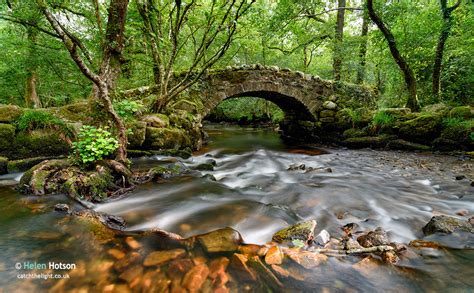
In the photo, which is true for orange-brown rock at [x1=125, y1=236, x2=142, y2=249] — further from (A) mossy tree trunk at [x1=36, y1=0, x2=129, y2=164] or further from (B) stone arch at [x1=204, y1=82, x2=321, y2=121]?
(B) stone arch at [x1=204, y1=82, x2=321, y2=121]

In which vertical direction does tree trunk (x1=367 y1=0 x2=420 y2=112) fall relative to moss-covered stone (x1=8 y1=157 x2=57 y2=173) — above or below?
above

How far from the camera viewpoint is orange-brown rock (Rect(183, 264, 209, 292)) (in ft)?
5.98

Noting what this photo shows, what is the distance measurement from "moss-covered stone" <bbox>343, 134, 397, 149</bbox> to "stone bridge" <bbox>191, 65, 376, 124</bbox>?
1.64 meters

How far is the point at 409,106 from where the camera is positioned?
9008 millimetres

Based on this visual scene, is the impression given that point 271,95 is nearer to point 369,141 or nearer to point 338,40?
point 338,40

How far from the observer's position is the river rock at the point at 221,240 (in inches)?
90.3

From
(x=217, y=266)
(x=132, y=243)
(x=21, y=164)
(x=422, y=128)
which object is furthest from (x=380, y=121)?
(x=21, y=164)

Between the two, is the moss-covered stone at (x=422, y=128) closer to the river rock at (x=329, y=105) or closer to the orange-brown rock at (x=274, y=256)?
the river rock at (x=329, y=105)

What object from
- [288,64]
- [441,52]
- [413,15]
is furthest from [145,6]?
[288,64]

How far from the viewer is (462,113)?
6.99 metres

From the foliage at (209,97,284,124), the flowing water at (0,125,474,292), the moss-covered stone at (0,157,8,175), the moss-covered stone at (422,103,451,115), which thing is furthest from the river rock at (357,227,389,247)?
the foliage at (209,97,284,124)

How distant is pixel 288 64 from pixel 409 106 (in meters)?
9.24

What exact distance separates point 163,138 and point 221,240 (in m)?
4.43

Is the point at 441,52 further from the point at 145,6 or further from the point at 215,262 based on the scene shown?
the point at 215,262
